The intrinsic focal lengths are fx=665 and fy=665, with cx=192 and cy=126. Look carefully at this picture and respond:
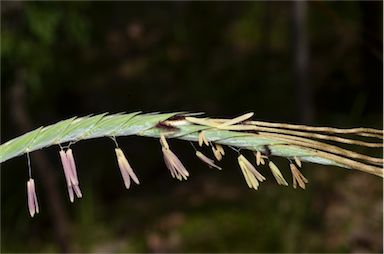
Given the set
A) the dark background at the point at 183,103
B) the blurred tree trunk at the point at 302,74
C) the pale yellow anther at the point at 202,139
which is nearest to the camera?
the pale yellow anther at the point at 202,139

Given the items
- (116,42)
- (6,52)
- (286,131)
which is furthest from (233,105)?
(286,131)

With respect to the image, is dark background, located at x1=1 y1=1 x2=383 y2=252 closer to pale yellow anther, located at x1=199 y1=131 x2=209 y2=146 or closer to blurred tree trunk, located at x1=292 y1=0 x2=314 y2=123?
blurred tree trunk, located at x1=292 y1=0 x2=314 y2=123

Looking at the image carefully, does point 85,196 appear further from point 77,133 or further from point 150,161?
point 77,133

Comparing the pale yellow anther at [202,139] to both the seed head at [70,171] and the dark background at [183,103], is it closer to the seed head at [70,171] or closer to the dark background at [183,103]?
the seed head at [70,171]

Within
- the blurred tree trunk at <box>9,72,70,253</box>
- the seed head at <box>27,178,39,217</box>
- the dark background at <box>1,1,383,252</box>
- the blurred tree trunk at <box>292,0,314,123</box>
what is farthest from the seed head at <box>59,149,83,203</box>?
the blurred tree trunk at <box>292,0,314,123</box>

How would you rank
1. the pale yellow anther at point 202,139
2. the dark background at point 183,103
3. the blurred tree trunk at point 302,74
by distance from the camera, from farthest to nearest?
the blurred tree trunk at point 302,74 → the dark background at point 183,103 → the pale yellow anther at point 202,139

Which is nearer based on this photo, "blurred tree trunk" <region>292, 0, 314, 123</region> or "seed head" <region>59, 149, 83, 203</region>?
"seed head" <region>59, 149, 83, 203</region>

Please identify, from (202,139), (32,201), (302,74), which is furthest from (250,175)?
(302,74)

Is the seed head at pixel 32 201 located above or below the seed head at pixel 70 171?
below

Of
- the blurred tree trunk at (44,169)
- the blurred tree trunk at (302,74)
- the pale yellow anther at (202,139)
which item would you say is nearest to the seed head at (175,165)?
the pale yellow anther at (202,139)

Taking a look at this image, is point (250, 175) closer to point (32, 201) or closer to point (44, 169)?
point (32, 201)
